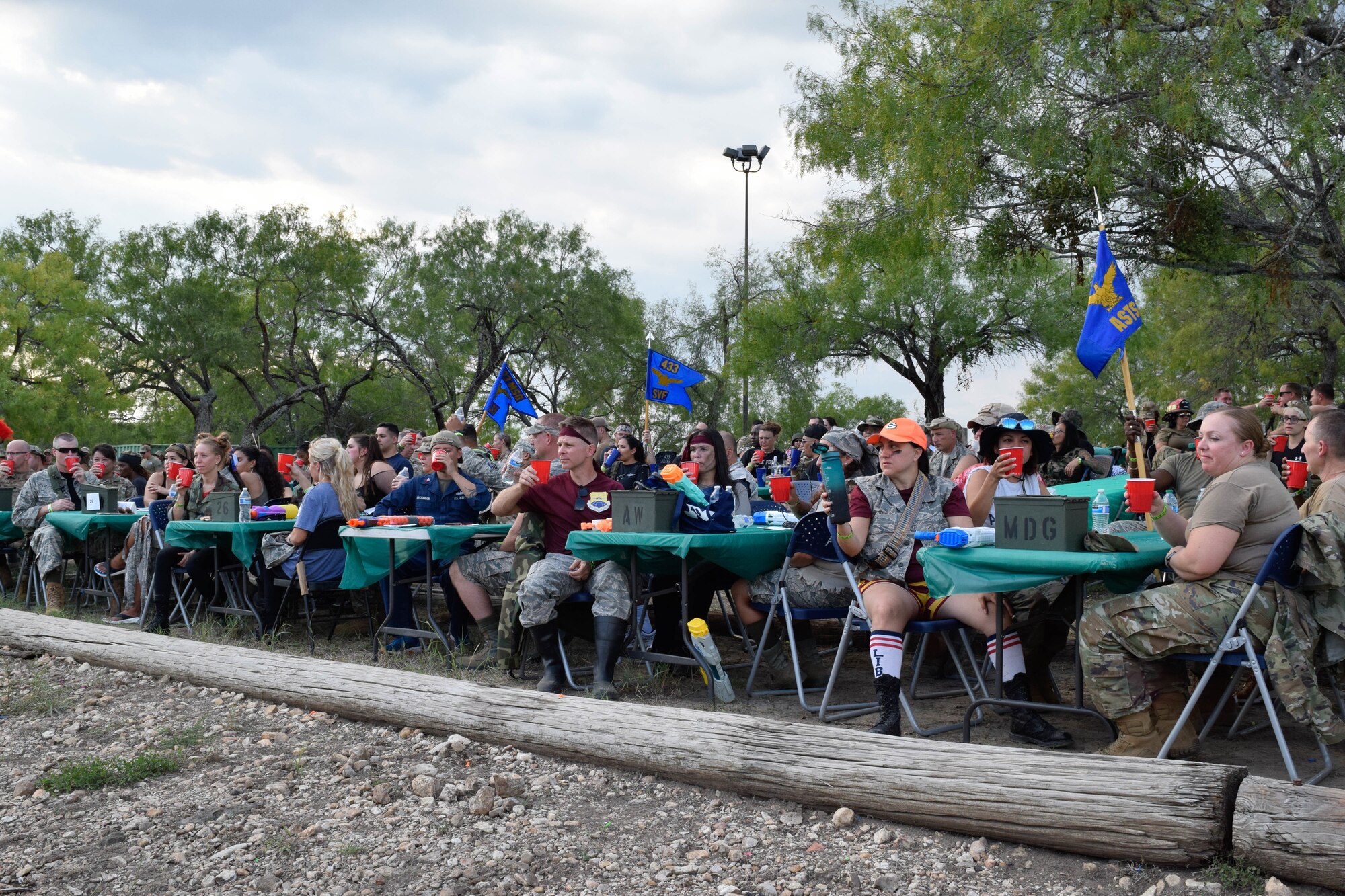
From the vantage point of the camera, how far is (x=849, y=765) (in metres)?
3.72

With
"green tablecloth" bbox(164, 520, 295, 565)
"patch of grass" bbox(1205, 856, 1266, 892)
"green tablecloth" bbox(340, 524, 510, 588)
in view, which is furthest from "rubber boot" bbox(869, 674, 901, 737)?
"green tablecloth" bbox(164, 520, 295, 565)

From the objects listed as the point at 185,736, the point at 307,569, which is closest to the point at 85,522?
the point at 307,569

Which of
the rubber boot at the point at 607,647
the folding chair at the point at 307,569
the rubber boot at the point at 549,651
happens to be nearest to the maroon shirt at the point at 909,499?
the rubber boot at the point at 607,647

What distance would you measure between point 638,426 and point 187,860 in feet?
119

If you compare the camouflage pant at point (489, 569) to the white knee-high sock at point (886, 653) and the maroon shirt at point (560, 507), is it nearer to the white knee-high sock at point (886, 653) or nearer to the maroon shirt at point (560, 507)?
the maroon shirt at point (560, 507)

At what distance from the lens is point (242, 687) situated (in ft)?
19.5

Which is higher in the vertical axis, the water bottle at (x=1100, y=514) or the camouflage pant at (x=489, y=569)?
the water bottle at (x=1100, y=514)

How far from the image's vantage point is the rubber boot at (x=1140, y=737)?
4.00 metres

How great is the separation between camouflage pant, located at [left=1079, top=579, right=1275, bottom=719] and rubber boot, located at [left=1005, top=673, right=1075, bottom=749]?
326 mm

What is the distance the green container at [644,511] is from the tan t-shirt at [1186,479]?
10.9 ft

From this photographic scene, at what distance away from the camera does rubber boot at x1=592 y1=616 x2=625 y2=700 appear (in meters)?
5.50

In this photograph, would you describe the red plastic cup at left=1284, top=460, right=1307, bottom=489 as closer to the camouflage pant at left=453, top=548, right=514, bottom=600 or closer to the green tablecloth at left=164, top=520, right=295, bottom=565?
the camouflage pant at left=453, top=548, right=514, bottom=600

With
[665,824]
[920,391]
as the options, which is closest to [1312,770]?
[665,824]

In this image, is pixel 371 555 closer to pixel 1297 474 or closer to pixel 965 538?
pixel 965 538
